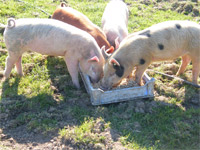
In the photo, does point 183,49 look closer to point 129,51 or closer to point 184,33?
point 184,33

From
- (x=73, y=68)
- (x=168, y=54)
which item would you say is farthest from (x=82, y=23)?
(x=168, y=54)

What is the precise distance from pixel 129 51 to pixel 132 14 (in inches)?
226

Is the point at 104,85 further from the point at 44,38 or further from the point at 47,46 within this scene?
the point at 44,38

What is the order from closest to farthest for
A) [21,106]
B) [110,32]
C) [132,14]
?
[21,106], [110,32], [132,14]

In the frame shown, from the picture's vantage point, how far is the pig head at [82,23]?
7105 mm

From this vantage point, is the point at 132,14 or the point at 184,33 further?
the point at 132,14

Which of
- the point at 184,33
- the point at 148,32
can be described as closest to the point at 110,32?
the point at 148,32

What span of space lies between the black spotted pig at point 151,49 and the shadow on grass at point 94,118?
0.77 m

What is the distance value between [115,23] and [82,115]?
3.98 meters

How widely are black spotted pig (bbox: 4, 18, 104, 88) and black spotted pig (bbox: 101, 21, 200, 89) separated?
0.55m

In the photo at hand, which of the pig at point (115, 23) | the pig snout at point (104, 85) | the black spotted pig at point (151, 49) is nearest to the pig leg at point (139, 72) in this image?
the black spotted pig at point (151, 49)

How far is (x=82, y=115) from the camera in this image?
5324mm

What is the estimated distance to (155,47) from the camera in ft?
19.5

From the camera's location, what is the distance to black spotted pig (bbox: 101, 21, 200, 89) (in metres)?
5.83
